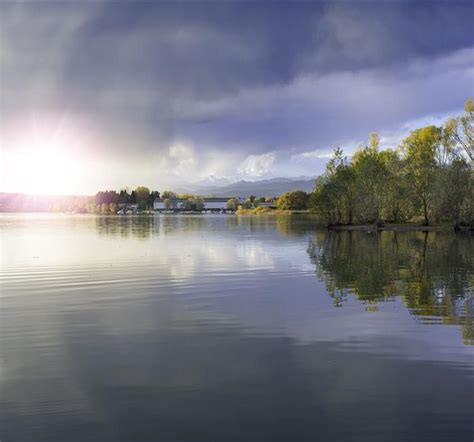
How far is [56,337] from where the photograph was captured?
16031mm

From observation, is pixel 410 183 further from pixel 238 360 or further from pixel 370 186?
pixel 238 360

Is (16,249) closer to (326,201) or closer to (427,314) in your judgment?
(427,314)

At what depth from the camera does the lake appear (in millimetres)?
9539

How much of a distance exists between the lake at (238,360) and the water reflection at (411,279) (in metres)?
0.18

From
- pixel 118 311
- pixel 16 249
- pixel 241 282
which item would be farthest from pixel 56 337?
pixel 16 249

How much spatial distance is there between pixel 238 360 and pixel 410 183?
8883 centimetres

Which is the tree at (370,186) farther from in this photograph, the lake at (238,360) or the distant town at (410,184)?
the lake at (238,360)

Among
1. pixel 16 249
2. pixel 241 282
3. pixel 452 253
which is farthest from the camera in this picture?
pixel 16 249

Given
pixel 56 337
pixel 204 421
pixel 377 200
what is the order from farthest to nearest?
pixel 377 200 → pixel 56 337 → pixel 204 421

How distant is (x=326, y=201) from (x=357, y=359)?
9368cm

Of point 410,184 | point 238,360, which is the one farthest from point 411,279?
point 410,184

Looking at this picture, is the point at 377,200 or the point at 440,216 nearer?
the point at 440,216

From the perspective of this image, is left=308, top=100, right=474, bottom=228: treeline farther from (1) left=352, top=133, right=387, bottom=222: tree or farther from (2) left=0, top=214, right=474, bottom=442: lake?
(2) left=0, top=214, right=474, bottom=442: lake

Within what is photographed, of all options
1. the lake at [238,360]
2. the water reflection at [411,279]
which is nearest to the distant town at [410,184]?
the water reflection at [411,279]
